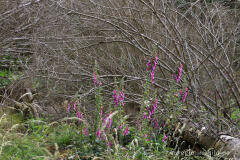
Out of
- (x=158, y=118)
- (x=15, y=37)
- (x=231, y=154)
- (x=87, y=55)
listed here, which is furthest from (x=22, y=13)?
Result: (x=231, y=154)

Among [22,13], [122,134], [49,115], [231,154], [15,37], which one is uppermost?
[22,13]

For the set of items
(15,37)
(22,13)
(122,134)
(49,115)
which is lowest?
(49,115)

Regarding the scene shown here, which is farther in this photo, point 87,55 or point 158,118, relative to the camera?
point 87,55

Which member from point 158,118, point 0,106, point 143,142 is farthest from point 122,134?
point 0,106

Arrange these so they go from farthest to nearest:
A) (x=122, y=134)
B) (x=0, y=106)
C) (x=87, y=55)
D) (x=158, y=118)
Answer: (x=87, y=55) < (x=0, y=106) < (x=158, y=118) < (x=122, y=134)

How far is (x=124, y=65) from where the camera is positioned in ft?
19.5

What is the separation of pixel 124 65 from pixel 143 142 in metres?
2.74

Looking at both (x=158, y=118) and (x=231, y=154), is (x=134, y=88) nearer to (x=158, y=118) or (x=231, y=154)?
(x=158, y=118)

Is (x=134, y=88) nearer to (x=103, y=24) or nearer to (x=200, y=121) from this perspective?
(x=103, y=24)

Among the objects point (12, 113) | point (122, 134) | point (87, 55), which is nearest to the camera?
point (122, 134)

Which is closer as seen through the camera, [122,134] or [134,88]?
[122,134]

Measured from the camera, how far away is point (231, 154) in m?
3.53

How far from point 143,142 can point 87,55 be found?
3.20 metres

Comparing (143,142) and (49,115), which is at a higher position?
(143,142)
